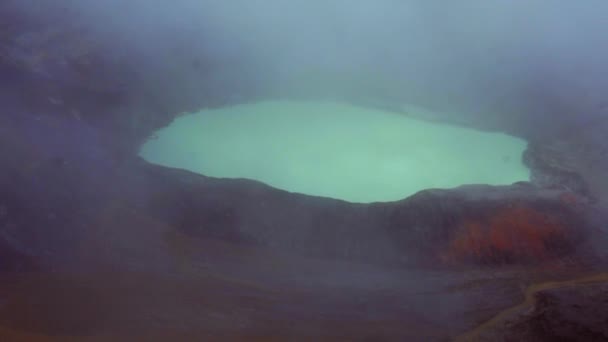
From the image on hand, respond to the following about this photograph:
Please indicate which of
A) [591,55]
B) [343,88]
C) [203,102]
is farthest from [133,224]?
[591,55]

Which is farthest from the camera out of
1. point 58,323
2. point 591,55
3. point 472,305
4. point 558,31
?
point 558,31

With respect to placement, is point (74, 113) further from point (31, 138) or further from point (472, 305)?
point (472, 305)

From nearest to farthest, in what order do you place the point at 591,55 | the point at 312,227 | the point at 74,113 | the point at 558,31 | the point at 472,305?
the point at 472,305 → the point at 312,227 → the point at 74,113 → the point at 591,55 → the point at 558,31

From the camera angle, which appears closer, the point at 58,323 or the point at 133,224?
the point at 58,323

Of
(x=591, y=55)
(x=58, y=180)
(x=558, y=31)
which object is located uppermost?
(x=558, y=31)

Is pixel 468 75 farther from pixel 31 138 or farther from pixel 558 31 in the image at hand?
pixel 31 138

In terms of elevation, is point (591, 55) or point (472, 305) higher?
point (591, 55)

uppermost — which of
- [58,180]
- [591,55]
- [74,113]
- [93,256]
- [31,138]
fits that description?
[591,55]

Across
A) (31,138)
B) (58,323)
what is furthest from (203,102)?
(58,323)

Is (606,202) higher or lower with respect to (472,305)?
higher
